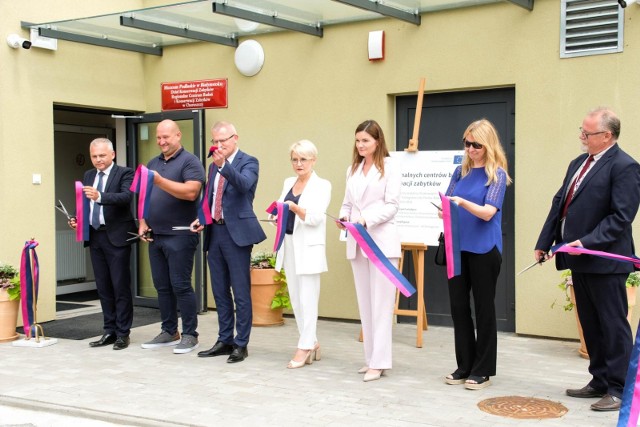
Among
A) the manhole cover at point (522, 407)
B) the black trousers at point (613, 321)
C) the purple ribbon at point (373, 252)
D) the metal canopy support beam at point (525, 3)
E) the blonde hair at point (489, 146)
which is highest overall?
the metal canopy support beam at point (525, 3)

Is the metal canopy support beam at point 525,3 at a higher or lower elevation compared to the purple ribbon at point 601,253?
higher

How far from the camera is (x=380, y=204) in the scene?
5.55m

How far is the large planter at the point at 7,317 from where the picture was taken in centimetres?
715

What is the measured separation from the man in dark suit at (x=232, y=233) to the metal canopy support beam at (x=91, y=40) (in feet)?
9.05

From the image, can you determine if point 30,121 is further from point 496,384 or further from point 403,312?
point 496,384

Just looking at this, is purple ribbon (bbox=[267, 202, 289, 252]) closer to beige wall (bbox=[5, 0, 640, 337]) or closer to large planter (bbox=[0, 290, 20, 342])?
beige wall (bbox=[5, 0, 640, 337])

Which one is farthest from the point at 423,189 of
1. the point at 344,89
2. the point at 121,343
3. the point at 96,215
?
the point at 121,343

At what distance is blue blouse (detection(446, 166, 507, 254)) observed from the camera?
5.04 metres

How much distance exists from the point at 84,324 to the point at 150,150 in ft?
7.36

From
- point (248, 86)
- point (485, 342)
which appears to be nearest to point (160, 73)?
point (248, 86)

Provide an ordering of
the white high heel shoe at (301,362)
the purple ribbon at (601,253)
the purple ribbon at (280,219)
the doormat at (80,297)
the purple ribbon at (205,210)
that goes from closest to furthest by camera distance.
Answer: the purple ribbon at (601,253) < the purple ribbon at (280,219) < the white high heel shoe at (301,362) < the purple ribbon at (205,210) < the doormat at (80,297)

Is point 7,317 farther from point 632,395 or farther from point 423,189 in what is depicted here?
point 632,395

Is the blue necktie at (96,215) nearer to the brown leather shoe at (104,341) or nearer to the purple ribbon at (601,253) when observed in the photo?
the brown leather shoe at (104,341)

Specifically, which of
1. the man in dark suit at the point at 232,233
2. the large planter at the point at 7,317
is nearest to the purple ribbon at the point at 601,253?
the man in dark suit at the point at 232,233
